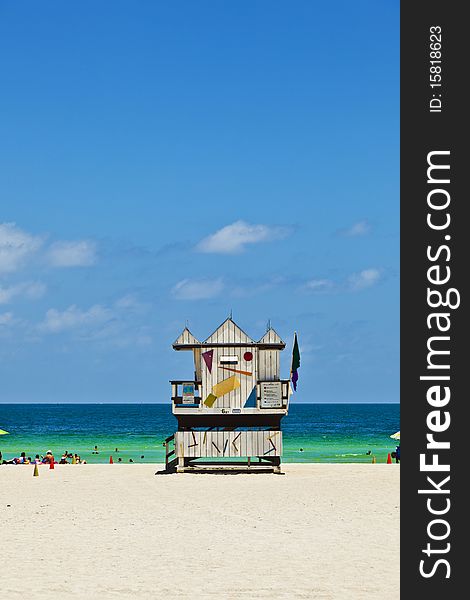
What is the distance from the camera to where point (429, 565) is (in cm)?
979

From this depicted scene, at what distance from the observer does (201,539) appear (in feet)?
62.7

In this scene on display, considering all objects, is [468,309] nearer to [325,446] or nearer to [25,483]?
[25,483]

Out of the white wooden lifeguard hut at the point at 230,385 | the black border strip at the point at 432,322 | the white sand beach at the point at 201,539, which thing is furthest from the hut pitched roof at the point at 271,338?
the black border strip at the point at 432,322

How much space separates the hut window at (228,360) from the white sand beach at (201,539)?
4.44m

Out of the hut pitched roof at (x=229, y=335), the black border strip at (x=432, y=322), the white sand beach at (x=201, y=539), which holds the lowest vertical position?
the white sand beach at (x=201, y=539)

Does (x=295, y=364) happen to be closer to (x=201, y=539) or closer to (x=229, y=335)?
(x=229, y=335)

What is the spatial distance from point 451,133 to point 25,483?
2665 cm

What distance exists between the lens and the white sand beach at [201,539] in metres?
14.2

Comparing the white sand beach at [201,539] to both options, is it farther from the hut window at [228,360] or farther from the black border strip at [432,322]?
the hut window at [228,360]

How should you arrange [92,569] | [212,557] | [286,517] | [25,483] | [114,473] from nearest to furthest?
[92,569]
[212,557]
[286,517]
[25,483]
[114,473]

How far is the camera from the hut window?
34844 millimetres

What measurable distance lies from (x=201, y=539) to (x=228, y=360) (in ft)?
52.3

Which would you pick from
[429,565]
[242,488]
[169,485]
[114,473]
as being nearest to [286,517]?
[242,488]

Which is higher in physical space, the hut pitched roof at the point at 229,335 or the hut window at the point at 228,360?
the hut pitched roof at the point at 229,335
